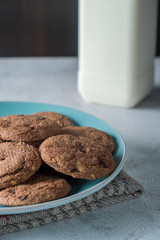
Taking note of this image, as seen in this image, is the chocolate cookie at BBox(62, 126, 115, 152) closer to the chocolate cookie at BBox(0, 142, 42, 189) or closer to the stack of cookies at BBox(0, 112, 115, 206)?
the stack of cookies at BBox(0, 112, 115, 206)

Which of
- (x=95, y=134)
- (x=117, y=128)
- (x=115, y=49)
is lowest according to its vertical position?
(x=117, y=128)

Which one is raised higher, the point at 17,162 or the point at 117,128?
the point at 17,162

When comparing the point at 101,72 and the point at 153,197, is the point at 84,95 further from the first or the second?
the point at 153,197

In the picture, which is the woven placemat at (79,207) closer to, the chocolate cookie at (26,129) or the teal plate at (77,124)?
the teal plate at (77,124)

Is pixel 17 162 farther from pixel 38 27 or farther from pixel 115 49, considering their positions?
pixel 38 27

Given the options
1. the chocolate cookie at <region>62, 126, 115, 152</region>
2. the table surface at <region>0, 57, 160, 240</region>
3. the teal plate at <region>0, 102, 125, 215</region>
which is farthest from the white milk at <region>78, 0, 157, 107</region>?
the chocolate cookie at <region>62, 126, 115, 152</region>

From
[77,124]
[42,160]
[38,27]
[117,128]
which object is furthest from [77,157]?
[38,27]
